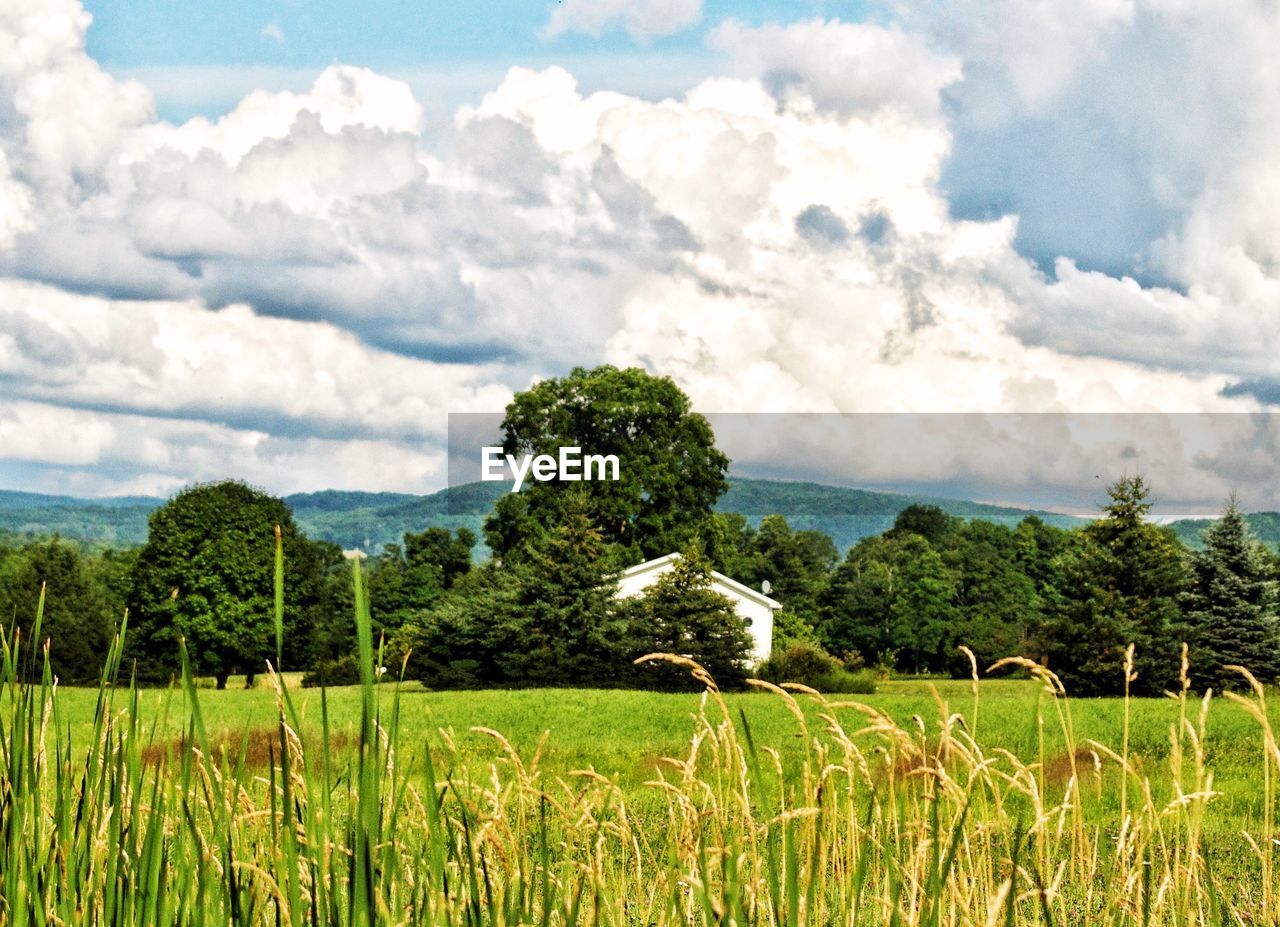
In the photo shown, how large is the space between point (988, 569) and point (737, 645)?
127ft

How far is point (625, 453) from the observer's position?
1788 inches

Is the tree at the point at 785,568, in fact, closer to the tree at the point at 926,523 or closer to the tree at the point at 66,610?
the tree at the point at 926,523

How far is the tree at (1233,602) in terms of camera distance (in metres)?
36.7

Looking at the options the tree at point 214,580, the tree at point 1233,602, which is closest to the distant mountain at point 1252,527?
the tree at point 1233,602

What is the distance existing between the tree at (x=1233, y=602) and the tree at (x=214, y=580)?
109ft

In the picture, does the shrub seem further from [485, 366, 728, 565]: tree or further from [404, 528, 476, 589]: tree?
[404, 528, 476, 589]: tree

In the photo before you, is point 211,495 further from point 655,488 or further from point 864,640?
point 864,640

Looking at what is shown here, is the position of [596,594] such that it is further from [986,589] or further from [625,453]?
[986,589]

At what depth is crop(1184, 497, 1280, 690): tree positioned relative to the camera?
36.7 m

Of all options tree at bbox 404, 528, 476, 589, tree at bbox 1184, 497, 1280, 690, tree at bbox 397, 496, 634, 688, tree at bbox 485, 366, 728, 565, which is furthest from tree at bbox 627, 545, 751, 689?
tree at bbox 404, 528, 476, 589

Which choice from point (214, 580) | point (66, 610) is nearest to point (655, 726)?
point (214, 580)

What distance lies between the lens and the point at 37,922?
228 centimetres

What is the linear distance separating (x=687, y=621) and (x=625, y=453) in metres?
8.37

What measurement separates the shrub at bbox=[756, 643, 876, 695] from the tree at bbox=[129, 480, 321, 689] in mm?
19852
